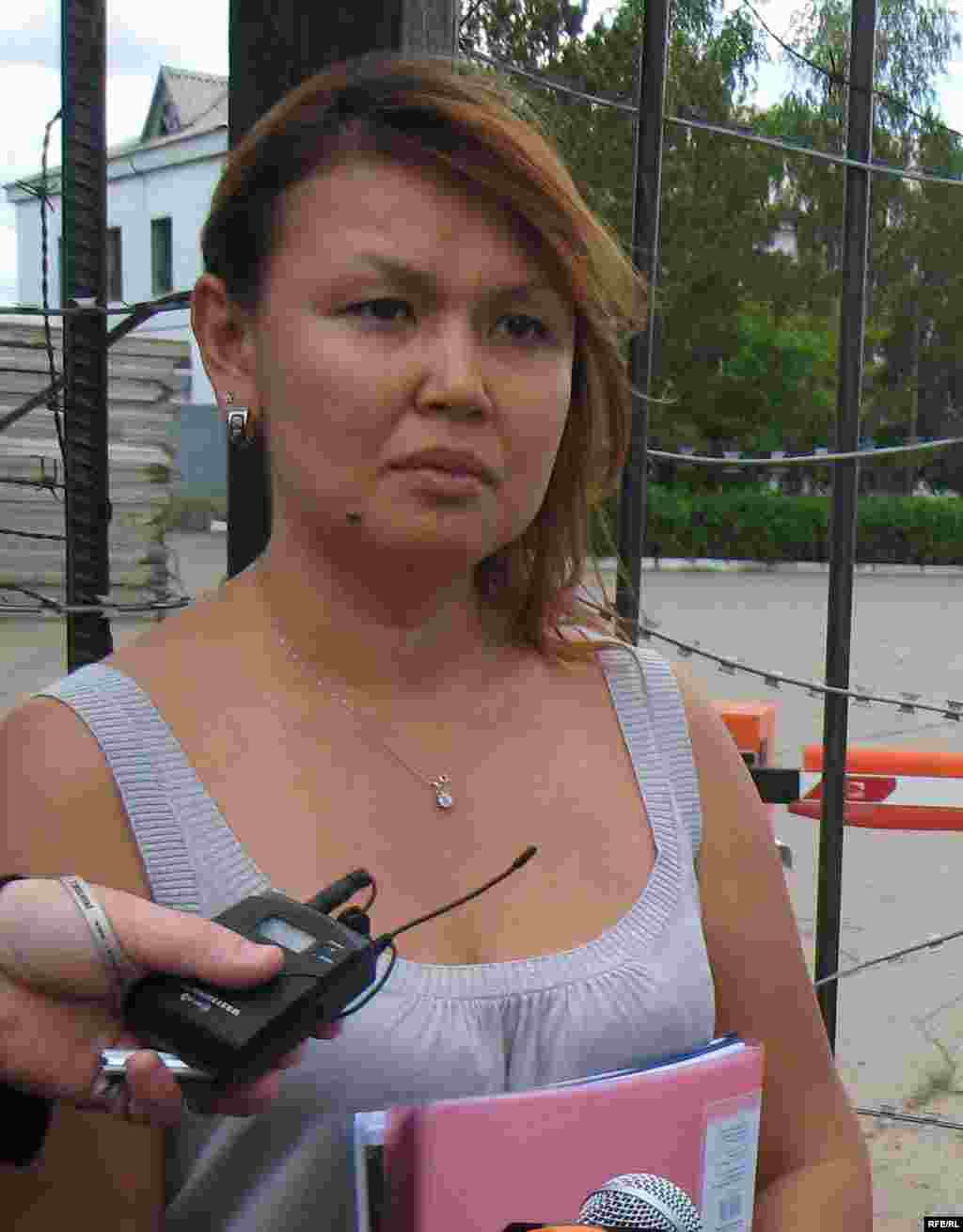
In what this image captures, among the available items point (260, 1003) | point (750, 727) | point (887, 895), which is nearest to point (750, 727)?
point (750, 727)

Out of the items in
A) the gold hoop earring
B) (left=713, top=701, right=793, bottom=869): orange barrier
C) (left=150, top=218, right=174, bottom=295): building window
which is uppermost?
(left=150, top=218, right=174, bottom=295): building window

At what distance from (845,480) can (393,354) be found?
1.09 m

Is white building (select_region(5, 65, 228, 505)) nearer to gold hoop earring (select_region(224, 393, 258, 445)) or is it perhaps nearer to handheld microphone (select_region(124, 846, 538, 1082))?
gold hoop earring (select_region(224, 393, 258, 445))

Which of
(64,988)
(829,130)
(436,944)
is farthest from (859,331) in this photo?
(64,988)

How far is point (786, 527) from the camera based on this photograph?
21281 mm

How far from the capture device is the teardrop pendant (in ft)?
4.48

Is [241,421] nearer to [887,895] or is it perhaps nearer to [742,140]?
[742,140]

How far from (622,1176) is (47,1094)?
1.26 ft

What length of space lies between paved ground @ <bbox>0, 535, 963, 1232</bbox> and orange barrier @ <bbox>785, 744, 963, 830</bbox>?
170 millimetres

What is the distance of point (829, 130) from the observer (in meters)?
2.60

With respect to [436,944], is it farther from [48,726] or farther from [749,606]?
[749,606]

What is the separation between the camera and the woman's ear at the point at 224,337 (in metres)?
1.36

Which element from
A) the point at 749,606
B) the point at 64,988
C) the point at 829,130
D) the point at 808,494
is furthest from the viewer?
the point at 808,494

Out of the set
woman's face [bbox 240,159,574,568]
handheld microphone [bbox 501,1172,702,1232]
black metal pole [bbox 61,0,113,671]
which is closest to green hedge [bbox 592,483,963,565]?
black metal pole [bbox 61,0,113,671]
